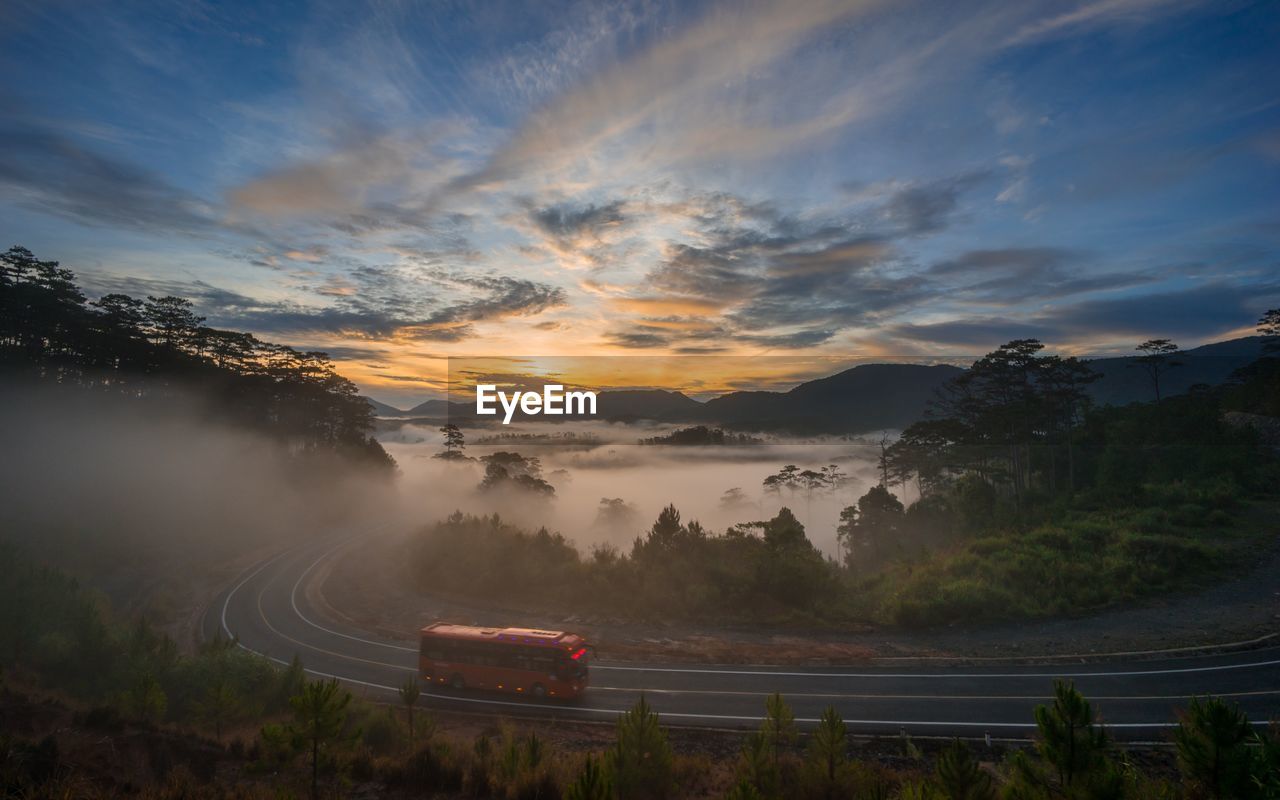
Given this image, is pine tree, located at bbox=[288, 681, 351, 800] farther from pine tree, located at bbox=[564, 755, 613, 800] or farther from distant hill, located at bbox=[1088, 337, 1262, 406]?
distant hill, located at bbox=[1088, 337, 1262, 406]

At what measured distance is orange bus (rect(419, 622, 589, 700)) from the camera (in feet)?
63.4

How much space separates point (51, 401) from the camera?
4766cm

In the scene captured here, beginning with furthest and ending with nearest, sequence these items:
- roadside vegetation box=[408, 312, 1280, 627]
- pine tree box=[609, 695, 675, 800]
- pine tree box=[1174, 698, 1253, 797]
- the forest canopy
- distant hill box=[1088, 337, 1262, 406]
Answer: distant hill box=[1088, 337, 1262, 406] < the forest canopy < roadside vegetation box=[408, 312, 1280, 627] < pine tree box=[609, 695, 675, 800] < pine tree box=[1174, 698, 1253, 797]

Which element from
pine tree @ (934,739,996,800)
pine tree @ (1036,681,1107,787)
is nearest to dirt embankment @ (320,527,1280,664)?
pine tree @ (934,739,996,800)

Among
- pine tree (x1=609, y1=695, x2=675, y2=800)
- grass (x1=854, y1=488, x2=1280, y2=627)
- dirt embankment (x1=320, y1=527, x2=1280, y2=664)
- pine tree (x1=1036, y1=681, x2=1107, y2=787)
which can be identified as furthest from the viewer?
grass (x1=854, y1=488, x2=1280, y2=627)

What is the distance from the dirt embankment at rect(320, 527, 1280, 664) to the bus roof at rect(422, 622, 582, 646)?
4259mm

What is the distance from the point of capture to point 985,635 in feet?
74.8

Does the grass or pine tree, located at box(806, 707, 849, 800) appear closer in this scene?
pine tree, located at box(806, 707, 849, 800)

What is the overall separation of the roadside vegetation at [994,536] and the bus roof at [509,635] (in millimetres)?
8837

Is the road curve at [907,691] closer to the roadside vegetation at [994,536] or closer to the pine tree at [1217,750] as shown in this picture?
the roadside vegetation at [994,536]

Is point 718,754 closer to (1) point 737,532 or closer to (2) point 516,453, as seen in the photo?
(1) point 737,532

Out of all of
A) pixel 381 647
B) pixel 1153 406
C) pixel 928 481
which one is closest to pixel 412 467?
pixel 381 647

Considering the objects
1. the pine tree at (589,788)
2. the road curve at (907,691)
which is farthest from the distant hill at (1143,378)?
the pine tree at (589,788)

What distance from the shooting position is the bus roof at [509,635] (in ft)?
65.4
